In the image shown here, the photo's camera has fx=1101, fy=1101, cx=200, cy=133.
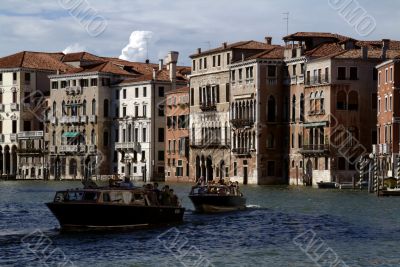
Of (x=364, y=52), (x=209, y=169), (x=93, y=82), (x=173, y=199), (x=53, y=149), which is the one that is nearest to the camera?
(x=173, y=199)

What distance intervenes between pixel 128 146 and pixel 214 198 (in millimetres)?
54157

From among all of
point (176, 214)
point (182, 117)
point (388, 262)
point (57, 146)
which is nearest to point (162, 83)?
point (182, 117)

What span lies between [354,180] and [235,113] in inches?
678

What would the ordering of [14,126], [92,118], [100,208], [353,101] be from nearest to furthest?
[100,208]
[353,101]
[92,118]
[14,126]

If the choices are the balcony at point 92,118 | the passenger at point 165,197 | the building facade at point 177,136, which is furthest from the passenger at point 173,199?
the balcony at point 92,118

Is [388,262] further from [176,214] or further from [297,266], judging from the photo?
[176,214]

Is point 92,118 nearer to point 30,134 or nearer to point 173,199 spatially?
point 30,134

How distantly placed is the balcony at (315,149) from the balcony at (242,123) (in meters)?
5.34

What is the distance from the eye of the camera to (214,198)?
44562mm

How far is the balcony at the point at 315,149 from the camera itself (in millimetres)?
73812

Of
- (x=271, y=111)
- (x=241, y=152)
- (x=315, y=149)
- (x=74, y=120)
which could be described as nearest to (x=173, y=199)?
(x=315, y=149)

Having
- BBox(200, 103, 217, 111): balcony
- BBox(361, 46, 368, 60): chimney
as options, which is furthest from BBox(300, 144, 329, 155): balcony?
BBox(200, 103, 217, 111): balcony

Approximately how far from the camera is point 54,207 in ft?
113

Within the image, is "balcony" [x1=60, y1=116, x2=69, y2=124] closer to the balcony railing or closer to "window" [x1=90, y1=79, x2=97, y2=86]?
"window" [x1=90, y1=79, x2=97, y2=86]
